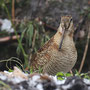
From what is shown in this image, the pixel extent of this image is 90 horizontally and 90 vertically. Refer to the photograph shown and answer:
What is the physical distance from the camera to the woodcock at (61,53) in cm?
407

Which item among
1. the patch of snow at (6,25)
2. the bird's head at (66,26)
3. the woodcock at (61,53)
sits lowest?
the patch of snow at (6,25)

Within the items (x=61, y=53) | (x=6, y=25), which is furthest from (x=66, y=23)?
(x=6, y=25)

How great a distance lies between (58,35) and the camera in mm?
4289

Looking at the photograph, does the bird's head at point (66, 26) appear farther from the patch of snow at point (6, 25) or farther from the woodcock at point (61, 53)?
the patch of snow at point (6, 25)

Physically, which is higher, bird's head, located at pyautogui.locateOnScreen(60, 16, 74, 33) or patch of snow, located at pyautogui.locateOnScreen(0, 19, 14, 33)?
bird's head, located at pyautogui.locateOnScreen(60, 16, 74, 33)

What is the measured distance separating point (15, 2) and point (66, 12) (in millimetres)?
1482

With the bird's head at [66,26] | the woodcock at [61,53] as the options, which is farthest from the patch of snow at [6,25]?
the bird's head at [66,26]

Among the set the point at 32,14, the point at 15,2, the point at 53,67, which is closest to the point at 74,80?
the point at 53,67

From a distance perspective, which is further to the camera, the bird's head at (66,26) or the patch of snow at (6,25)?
the patch of snow at (6,25)

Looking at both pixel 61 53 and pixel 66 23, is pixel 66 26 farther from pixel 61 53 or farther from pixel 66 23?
pixel 61 53

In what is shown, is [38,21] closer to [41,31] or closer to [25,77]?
[41,31]

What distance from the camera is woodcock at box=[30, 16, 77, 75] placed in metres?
4.07

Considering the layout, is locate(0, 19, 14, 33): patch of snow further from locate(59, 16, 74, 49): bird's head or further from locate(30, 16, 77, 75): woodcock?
locate(59, 16, 74, 49): bird's head

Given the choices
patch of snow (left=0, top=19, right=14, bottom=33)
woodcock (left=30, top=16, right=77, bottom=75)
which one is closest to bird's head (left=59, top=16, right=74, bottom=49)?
woodcock (left=30, top=16, right=77, bottom=75)
